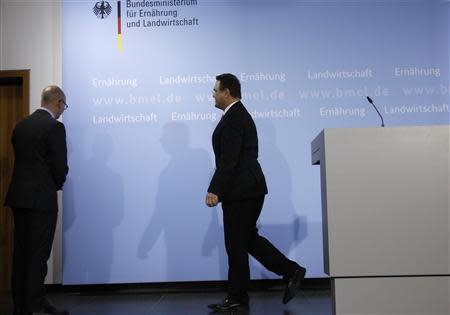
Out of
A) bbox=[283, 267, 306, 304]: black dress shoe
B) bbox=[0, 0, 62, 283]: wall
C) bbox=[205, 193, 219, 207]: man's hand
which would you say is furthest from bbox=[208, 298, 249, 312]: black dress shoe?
bbox=[0, 0, 62, 283]: wall

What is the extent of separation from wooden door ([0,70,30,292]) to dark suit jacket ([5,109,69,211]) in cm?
146

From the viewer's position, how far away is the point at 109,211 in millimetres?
4273

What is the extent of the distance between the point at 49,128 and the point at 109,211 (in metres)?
1.28

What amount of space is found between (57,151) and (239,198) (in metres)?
1.12

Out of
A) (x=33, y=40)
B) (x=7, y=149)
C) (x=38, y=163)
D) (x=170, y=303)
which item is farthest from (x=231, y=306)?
(x=33, y=40)

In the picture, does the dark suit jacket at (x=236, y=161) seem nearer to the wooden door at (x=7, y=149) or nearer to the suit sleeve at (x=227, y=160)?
the suit sleeve at (x=227, y=160)

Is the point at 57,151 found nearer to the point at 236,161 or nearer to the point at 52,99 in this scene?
the point at 52,99

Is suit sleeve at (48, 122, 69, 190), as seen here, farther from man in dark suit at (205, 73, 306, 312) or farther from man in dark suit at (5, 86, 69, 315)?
man in dark suit at (205, 73, 306, 312)

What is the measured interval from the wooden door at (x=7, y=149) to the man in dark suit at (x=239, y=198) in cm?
213

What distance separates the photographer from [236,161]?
322 cm

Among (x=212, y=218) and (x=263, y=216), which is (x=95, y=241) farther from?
(x=263, y=216)

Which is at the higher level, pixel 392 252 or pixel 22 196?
pixel 22 196

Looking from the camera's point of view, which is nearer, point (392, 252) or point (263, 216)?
point (392, 252)

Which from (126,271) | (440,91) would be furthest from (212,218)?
(440,91)
